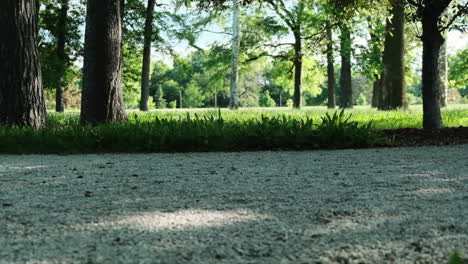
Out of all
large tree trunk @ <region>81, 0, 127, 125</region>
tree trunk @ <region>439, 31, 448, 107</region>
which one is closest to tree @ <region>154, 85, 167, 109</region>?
tree trunk @ <region>439, 31, 448, 107</region>

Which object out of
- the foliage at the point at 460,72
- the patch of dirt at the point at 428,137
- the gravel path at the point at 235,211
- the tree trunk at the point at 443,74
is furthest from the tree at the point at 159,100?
the gravel path at the point at 235,211

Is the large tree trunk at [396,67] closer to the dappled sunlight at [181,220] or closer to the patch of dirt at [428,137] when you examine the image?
the patch of dirt at [428,137]

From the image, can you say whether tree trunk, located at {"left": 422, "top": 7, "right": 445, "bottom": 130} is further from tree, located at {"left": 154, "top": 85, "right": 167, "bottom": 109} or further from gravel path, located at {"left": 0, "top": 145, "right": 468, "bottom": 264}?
tree, located at {"left": 154, "top": 85, "right": 167, "bottom": 109}

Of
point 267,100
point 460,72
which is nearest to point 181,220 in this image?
point 460,72

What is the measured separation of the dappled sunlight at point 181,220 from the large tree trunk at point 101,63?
562 centimetres

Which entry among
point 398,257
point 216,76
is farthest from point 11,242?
point 216,76

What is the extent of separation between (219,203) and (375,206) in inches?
43.9

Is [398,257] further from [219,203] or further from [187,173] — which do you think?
[187,173]

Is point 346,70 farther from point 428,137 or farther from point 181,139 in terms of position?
point 181,139

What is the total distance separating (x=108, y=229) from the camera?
8.17 ft

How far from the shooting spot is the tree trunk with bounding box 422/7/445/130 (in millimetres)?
7508

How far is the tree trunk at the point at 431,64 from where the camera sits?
7.51 meters

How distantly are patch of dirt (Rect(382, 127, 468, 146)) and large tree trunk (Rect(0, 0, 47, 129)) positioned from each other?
21.3 feet

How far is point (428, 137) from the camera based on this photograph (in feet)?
→ 23.3
